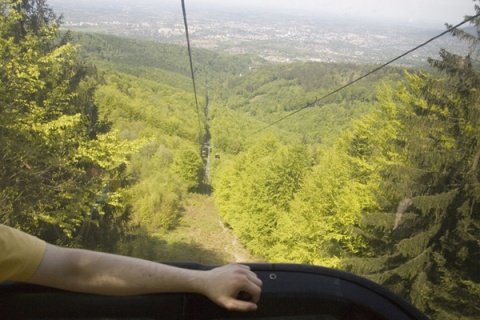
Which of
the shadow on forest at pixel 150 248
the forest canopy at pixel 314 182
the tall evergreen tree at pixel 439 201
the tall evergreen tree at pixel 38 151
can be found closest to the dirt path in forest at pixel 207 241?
the shadow on forest at pixel 150 248

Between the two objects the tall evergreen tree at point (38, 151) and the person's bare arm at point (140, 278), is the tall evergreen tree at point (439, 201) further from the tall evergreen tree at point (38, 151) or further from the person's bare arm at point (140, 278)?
the person's bare arm at point (140, 278)

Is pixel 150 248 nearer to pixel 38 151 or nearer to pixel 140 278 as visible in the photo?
pixel 38 151

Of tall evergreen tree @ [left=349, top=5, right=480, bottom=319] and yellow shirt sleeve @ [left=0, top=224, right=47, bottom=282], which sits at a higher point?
yellow shirt sleeve @ [left=0, top=224, right=47, bottom=282]

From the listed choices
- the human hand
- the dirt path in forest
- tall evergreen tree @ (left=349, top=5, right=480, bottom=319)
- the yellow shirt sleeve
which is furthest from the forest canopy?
the human hand

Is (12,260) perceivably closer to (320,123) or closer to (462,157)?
(462,157)

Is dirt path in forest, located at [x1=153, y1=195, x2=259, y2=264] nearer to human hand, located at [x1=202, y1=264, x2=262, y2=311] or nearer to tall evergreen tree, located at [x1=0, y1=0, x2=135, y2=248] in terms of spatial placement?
tall evergreen tree, located at [x1=0, y1=0, x2=135, y2=248]

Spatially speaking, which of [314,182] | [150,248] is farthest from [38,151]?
[314,182]
